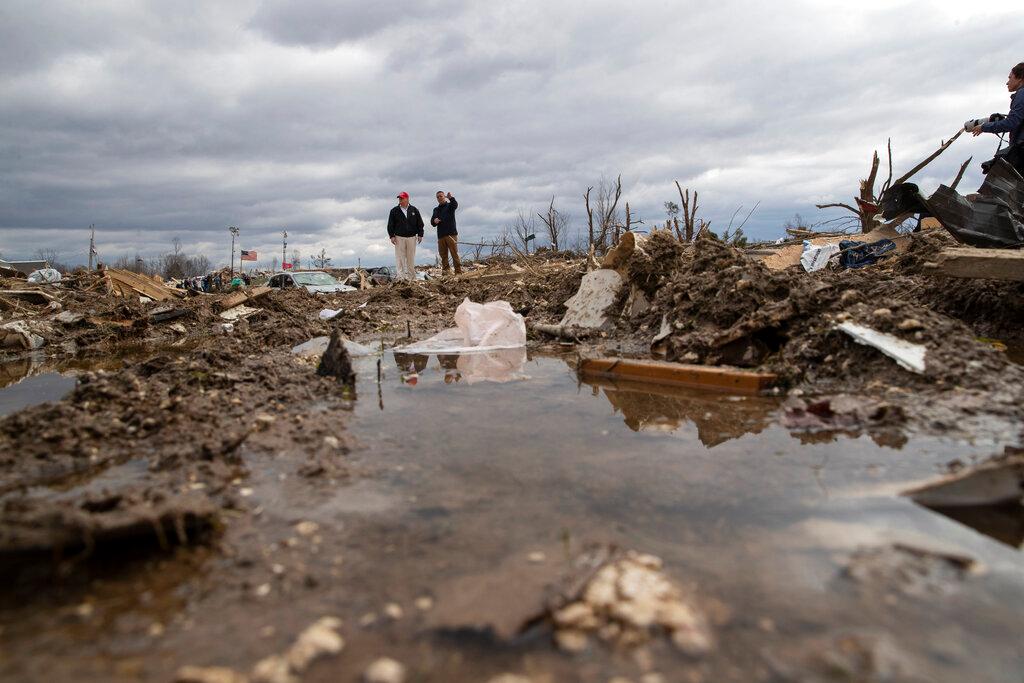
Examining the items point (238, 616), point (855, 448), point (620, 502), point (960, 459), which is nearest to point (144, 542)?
point (238, 616)

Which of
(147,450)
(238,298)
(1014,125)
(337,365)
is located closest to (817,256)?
(1014,125)

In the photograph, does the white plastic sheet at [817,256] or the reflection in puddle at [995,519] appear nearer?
the reflection in puddle at [995,519]

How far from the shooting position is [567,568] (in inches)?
63.5

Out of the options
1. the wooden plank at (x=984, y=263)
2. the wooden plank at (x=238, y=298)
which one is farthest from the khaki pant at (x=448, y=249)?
the wooden plank at (x=984, y=263)

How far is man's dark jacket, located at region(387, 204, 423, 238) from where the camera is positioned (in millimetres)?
12422

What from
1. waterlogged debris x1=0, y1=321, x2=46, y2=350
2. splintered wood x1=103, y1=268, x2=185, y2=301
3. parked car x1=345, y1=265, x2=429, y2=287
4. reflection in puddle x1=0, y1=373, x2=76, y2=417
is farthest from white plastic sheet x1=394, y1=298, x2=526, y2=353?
parked car x1=345, y1=265, x2=429, y2=287

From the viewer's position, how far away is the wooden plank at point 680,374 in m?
3.58

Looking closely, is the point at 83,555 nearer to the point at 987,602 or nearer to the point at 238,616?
the point at 238,616

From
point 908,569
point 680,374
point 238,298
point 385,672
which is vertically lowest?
point 385,672

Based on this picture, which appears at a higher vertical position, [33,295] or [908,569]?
[33,295]

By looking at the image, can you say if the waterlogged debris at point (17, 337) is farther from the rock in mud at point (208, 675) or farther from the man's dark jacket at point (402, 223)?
the rock in mud at point (208, 675)

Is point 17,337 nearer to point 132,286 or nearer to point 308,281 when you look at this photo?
point 132,286

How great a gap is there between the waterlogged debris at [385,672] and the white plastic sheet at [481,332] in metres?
4.42

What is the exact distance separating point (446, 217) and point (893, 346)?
34.2ft
